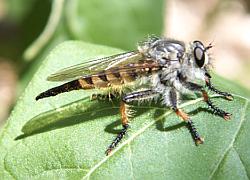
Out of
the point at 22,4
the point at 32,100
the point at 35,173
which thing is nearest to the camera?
the point at 35,173

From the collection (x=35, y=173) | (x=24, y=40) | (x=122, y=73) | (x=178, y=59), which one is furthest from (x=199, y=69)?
(x=24, y=40)

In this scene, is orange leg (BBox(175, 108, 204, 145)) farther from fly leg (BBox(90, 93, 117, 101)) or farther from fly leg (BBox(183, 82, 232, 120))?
fly leg (BBox(90, 93, 117, 101))

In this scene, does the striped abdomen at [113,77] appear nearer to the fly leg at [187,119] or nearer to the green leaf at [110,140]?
the green leaf at [110,140]

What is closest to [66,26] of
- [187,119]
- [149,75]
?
[149,75]

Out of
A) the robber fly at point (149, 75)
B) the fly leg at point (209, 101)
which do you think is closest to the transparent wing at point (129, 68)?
the robber fly at point (149, 75)

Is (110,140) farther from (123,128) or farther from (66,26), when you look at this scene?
(66,26)

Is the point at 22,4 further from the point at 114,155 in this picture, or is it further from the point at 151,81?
the point at 114,155
